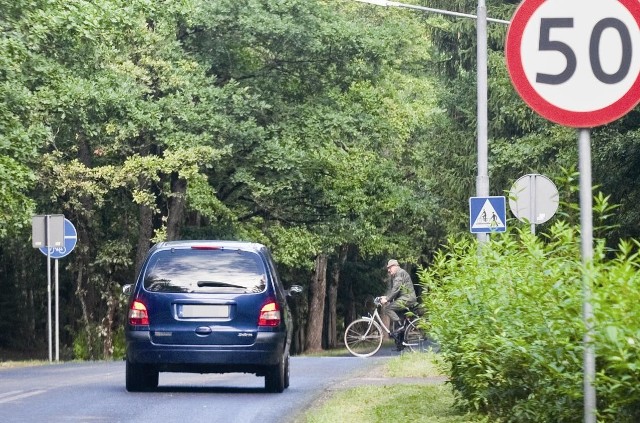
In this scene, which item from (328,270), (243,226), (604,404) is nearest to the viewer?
(604,404)

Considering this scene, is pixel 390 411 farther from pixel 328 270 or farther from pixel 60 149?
pixel 328 270

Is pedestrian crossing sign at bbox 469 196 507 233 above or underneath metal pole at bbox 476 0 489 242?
underneath

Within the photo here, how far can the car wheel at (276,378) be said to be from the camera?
17406 millimetres

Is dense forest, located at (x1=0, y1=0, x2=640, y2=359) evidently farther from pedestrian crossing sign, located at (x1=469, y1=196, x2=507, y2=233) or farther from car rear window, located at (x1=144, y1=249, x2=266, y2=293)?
car rear window, located at (x1=144, y1=249, x2=266, y2=293)

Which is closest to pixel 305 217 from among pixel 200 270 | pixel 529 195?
pixel 529 195

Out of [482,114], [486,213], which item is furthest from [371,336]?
[482,114]

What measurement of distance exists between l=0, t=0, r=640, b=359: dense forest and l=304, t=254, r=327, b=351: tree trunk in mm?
9237

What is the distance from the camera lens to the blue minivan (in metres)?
17.0

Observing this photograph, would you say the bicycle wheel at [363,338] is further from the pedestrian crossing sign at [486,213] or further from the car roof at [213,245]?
the car roof at [213,245]

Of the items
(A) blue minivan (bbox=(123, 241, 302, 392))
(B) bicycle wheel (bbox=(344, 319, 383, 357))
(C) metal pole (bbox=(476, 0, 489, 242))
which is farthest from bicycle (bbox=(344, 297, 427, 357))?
(A) blue minivan (bbox=(123, 241, 302, 392))

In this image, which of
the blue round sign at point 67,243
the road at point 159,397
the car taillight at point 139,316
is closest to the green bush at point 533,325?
the road at point 159,397

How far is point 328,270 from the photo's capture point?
62406 millimetres

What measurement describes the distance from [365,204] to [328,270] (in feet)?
65.9

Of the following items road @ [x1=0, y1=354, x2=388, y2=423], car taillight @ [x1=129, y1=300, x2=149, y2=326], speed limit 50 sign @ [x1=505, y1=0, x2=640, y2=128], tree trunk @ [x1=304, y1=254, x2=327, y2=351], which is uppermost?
speed limit 50 sign @ [x1=505, y1=0, x2=640, y2=128]
